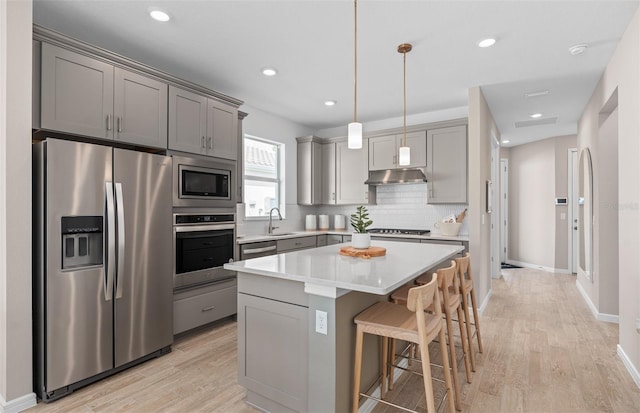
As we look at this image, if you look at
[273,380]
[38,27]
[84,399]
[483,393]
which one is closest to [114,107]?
[38,27]

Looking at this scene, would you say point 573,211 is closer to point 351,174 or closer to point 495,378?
point 351,174

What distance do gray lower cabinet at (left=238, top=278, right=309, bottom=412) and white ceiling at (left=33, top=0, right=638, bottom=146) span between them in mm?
2009

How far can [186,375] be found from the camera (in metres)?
2.65

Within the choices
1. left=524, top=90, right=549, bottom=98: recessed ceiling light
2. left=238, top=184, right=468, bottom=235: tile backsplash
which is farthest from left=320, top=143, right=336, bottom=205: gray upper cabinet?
left=524, top=90, right=549, bottom=98: recessed ceiling light

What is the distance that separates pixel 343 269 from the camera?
206 centimetres

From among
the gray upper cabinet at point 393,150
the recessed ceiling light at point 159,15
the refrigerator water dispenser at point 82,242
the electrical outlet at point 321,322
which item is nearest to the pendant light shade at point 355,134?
the electrical outlet at point 321,322

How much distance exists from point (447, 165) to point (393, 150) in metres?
0.83

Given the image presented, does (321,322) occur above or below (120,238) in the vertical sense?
below

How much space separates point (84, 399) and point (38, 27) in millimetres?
2518

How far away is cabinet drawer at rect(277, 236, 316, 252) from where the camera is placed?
4.53 metres

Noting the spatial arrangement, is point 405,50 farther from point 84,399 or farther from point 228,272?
point 84,399

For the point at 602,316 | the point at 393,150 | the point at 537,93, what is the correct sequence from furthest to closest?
the point at 393,150, the point at 537,93, the point at 602,316

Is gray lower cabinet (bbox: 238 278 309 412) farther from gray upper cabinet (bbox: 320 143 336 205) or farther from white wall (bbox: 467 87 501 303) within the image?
gray upper cabinet (bbox: 320 143 336 205)

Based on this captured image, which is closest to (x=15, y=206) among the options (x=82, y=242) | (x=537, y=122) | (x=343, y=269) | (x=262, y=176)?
(x=82, y=242)
